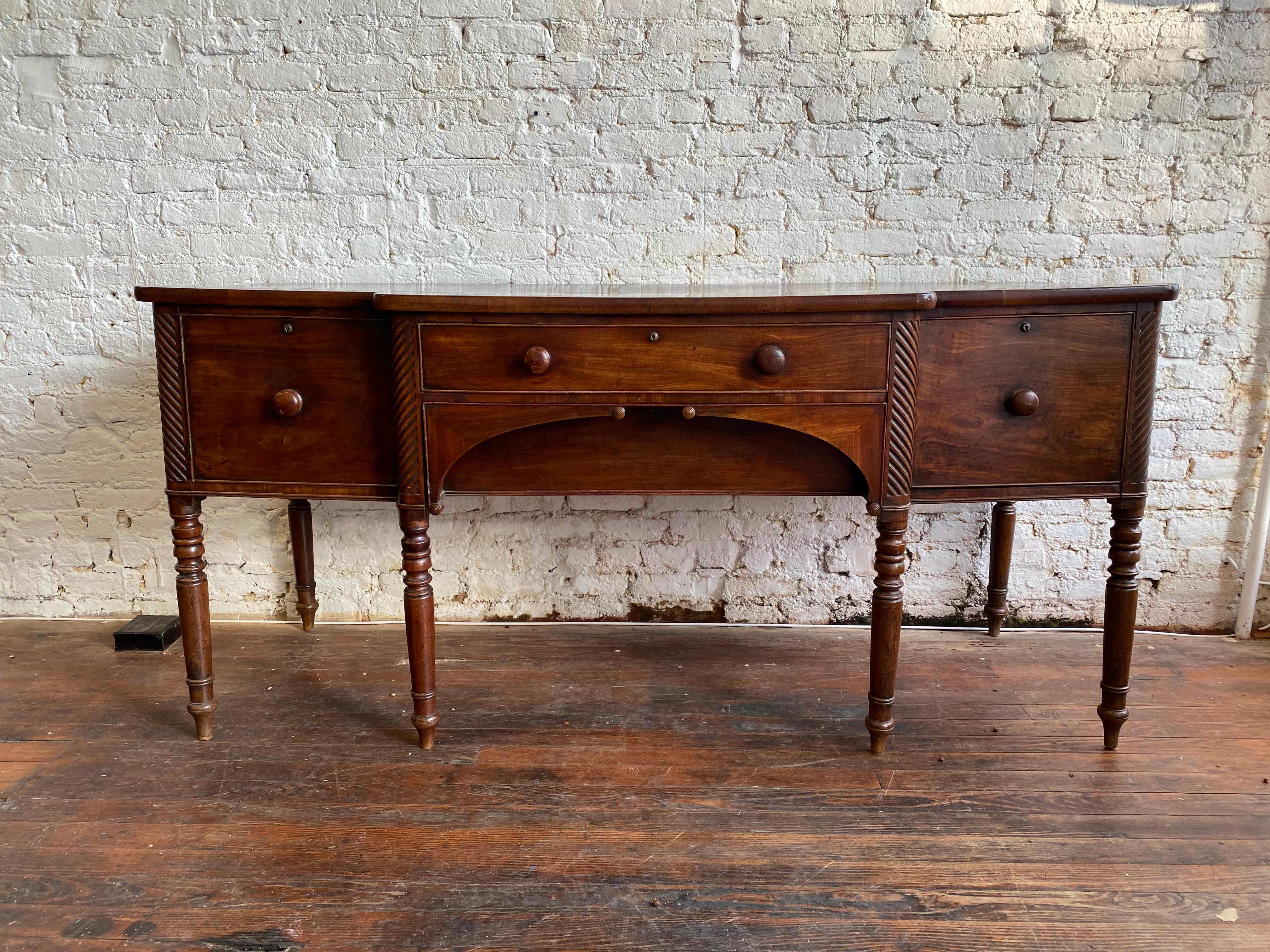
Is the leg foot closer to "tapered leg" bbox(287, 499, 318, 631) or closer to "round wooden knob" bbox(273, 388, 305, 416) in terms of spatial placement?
"round wooden knob" bbox(273, 388, 305, 416)

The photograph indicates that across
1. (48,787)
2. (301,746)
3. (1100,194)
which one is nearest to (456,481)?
(301,746)

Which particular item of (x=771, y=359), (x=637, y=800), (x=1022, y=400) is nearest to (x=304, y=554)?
(x=637, y=800)

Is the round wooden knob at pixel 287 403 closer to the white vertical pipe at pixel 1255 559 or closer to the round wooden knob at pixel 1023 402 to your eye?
the round wooden knob at pixel 1023 402

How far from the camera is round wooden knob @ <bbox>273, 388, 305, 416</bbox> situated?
208cm

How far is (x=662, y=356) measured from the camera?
2012 millimetres

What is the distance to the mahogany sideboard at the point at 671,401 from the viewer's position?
2.01m

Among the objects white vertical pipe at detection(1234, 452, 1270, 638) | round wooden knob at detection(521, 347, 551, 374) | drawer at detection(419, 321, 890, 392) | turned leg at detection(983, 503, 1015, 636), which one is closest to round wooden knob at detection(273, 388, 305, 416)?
drawer at detection(419, 321, 890, 392)

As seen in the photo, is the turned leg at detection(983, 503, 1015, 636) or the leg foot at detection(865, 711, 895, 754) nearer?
the leg foot at detection(865, 711, 895, 754)

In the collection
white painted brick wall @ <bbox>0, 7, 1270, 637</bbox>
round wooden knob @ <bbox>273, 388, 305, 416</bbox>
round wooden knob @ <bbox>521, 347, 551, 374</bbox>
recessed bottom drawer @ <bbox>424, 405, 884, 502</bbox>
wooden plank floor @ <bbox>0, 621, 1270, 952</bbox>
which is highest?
white painted brick wall @ <bbox>0, 7, 1270, 637</bbox>

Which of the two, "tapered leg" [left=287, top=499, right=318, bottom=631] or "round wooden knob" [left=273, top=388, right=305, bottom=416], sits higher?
"round wooden knob" [left=273, top=388, right=305, bottom=416]

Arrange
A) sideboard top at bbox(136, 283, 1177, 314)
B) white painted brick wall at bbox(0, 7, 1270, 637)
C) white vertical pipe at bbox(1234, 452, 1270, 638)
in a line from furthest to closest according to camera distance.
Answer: white vertical pipe at bbox(1234, 452, 1270, 638), white painted brick wall at bbox(0, 7, 1270, 637), sideboard top at bbox(136, 283, 1177, 314)

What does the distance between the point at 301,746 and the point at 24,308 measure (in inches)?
71.7

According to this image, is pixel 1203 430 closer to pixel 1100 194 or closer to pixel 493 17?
pixel 1100 194

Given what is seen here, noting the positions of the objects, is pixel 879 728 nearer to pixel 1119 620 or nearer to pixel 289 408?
pixel 1119 620
